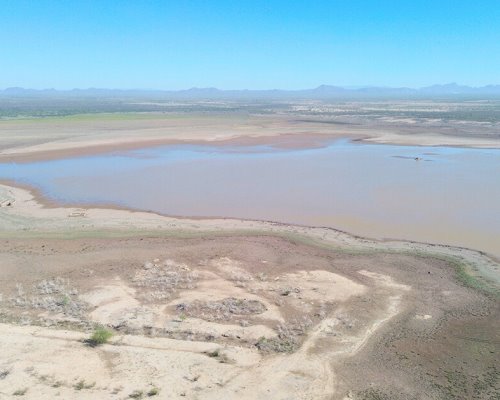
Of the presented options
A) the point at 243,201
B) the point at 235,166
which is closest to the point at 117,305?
the point at 243,201

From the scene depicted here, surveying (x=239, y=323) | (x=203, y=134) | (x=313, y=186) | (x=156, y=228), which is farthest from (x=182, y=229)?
(x=203, y=134)

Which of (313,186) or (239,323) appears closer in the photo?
(239,323)

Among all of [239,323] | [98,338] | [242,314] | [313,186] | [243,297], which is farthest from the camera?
[313,186]

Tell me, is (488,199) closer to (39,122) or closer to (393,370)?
(393,370)

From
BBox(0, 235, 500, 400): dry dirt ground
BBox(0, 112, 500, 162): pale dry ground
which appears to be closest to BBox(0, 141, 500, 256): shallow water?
BBox(0, 235, 500, 400): dry dirt ground

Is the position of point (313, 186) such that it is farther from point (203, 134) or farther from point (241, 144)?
point (203, 134)

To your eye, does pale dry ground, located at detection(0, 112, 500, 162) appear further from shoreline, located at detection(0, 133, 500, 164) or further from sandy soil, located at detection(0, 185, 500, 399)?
sandy soil, located at detection(0, 185, 500, 399)
